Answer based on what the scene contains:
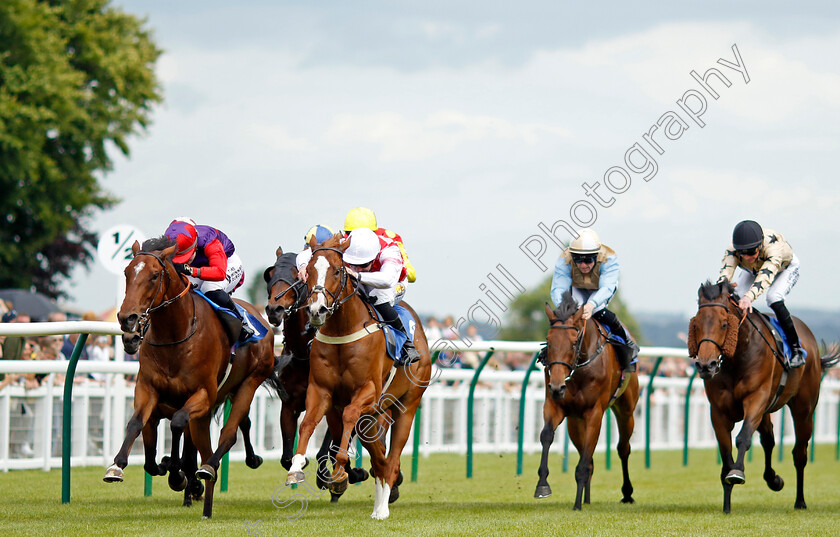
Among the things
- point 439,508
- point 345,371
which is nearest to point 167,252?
point 345,371

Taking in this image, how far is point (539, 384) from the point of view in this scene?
15.6m

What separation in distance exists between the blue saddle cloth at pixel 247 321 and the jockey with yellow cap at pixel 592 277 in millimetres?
2302

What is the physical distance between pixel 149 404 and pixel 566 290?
138 inches

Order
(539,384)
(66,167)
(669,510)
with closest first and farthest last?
(669,510) → (539,384) → (66,167)

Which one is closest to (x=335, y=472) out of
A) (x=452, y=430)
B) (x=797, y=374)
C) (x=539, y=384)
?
(x=797, y=374)

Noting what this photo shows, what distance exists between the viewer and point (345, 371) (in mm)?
7176

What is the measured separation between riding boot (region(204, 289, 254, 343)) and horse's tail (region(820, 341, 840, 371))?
496cm

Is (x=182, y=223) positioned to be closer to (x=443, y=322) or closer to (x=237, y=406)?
(x=237, y=406)

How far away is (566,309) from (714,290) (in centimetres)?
108

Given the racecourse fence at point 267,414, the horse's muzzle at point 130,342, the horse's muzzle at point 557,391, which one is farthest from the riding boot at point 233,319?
the horse's muzzle at point 557,391

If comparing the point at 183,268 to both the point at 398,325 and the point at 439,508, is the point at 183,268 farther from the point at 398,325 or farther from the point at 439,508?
the point at 439,508

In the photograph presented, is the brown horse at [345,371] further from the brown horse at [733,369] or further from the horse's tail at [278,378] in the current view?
the brown horse at [733,369]

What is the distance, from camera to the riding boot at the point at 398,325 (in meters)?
7.66

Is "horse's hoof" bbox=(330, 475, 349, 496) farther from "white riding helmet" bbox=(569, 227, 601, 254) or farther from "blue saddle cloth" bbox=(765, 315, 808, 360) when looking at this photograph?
"blue saddle cloth" bbox=(765, 315, 808, 360)
